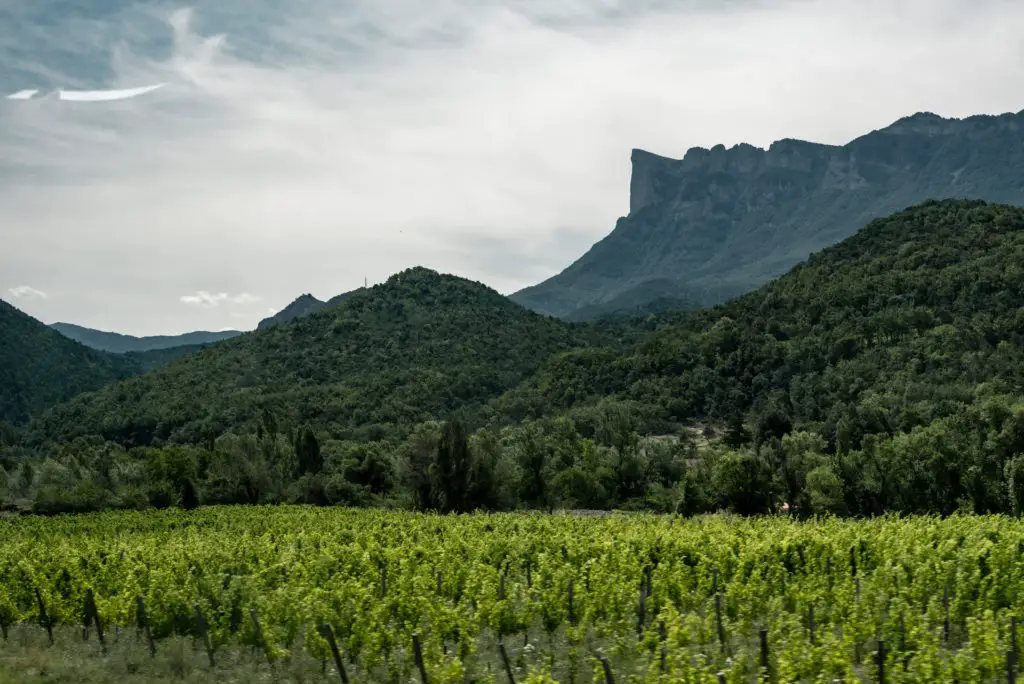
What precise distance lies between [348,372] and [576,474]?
295ft

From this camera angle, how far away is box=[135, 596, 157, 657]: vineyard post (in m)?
20.9

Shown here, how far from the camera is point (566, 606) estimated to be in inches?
869

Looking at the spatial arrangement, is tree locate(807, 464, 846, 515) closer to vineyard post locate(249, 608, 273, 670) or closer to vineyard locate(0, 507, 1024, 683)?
vineyard locate(0, 507, 1024, 683)

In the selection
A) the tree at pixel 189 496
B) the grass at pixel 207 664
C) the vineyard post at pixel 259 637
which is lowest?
the tree at pixel 189 496

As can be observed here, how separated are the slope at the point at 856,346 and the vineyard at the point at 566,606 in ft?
189

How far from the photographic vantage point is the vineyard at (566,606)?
1691 cm

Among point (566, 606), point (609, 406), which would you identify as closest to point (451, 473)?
point (566, 606)

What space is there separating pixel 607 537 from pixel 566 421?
221 ft

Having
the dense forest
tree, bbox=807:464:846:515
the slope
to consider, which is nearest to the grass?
the dense forest

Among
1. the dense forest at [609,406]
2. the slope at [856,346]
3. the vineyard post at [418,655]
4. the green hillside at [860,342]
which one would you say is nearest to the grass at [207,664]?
the vineyard post at [418,655]

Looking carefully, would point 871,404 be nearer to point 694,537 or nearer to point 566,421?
point 566,421

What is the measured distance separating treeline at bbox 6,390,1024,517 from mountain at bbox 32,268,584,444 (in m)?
37.6

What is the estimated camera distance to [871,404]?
91.2m

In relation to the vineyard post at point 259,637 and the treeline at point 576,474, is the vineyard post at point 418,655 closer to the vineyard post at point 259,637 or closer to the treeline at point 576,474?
the vineyard post at point 259,637
